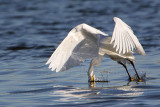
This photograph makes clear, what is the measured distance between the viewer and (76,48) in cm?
979

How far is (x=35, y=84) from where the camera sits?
32.6 feet

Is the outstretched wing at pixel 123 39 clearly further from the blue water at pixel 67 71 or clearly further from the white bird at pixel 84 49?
the blue water at pixel 67 71

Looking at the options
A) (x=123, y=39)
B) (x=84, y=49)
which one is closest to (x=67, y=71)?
(x=84, y=49)

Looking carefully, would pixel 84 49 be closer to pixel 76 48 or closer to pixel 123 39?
pixel 76 48

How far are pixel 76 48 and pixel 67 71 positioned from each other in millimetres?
1644

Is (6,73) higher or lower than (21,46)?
lower

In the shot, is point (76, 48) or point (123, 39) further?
point (76, 48)

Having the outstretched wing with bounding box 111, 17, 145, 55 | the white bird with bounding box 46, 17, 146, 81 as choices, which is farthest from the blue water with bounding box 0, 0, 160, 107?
the outstretched wing with bounding box 111, 17, 145, 55

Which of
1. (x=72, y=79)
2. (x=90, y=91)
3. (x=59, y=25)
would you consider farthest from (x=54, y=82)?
(x=59, y=25)

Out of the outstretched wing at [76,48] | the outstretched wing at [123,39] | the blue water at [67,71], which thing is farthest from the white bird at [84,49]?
the blue water at [67,71]

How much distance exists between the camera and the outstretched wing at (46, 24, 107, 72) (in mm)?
9469

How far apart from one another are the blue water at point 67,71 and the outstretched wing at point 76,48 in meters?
0.56

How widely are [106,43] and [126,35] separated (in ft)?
3.09

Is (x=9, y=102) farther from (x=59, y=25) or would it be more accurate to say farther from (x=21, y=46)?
(x=59, y=25)
